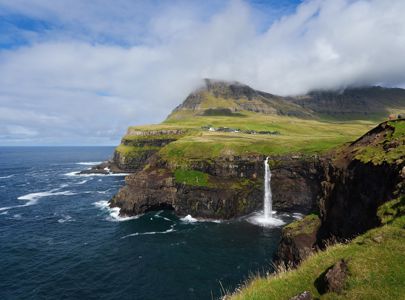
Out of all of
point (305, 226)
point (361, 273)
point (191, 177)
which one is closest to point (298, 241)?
point (305, 226)

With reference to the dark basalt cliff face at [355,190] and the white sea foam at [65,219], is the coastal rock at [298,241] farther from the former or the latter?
the white sea foam at [65,219]

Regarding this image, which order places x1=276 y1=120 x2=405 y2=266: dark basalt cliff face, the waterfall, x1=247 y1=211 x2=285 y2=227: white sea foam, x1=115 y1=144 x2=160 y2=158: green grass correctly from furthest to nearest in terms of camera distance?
1. x1=115 y1=144 x2=160 y2=158: green grass
2. the waterfall
3. x1=247 y1=211 x2=285 y2=227: white sea foam
4. x1=276 y1=120 x2=405 y2=266: dark basalt cliff face

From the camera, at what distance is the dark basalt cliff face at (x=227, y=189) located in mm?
87500

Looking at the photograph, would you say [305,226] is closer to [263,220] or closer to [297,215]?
[263,220]

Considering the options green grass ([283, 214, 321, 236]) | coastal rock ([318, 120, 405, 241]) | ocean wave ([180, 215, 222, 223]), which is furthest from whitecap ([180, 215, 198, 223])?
coastal rock ([318, 120, 405, 241])

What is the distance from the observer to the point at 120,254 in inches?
2459

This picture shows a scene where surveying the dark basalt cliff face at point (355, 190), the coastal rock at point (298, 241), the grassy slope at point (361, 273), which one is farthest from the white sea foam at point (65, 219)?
the grassy slope at point (361, 273)

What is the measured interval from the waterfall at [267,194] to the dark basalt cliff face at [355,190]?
118 feet

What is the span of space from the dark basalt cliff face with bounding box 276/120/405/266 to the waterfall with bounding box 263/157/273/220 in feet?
118

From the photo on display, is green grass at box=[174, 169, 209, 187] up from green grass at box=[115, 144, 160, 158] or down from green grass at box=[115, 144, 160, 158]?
down

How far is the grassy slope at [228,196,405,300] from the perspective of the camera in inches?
591

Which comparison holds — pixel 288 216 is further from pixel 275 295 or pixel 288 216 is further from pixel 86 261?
pixel 275 295

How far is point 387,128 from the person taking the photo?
43.3m

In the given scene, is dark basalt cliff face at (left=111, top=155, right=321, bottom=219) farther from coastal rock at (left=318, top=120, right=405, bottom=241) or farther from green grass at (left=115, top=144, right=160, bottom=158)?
green grass at (left=115, top=144, right=160, bottom=158)
